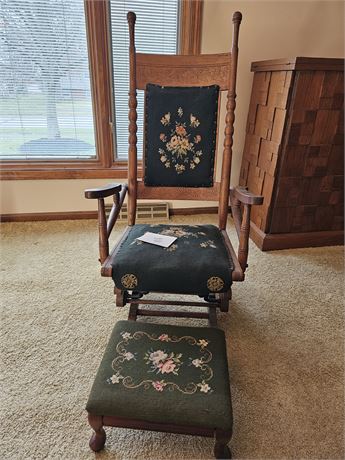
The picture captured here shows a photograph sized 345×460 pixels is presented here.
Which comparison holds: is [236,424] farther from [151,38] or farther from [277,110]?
[151,38]

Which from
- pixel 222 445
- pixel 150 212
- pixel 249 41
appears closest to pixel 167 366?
pixel 222 445

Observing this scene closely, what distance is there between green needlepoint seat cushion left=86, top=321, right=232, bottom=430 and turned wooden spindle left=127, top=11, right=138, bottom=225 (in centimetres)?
70

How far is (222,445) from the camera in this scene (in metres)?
0.87

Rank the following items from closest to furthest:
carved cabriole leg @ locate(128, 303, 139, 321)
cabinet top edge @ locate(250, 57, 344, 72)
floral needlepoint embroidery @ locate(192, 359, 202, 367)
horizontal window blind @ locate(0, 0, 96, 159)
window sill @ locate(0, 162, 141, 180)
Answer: floral needlepoint embroidery @ locate(192, 359, 202, 367) → carved cabriole leg @ locate(128, 303, 139, 321) → cabinet top edge @ locate(250, 57, 344, 72) → horizontal window blind @ locate(0, 0, 96, 159) → window sill @ locate(0, 162, 141, 180)

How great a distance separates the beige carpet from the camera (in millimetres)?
963

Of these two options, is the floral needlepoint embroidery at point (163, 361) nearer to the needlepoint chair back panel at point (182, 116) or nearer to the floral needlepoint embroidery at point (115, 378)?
the floral needlepoint embroidery at point (115, 378)

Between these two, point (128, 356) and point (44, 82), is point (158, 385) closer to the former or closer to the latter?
point (128, 356)

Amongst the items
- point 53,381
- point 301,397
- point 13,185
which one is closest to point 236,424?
point 301,397

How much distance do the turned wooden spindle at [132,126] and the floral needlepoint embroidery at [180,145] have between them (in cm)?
13

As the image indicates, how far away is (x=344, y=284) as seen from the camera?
1761mm

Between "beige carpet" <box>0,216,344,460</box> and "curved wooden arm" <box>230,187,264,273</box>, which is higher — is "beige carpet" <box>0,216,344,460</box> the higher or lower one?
the lower one

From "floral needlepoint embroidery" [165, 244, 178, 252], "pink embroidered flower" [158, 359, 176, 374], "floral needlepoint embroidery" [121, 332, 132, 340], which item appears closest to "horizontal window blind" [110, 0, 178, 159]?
"floral needlepoint embroidery" [165, 244, 178, 252]

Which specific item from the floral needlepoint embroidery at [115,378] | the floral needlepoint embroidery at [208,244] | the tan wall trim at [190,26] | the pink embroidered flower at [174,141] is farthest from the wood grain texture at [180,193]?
the tan wall trim at [190,26]

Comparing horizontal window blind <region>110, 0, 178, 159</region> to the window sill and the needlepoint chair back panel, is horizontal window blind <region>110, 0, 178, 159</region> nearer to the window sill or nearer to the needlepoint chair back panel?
the window sill
